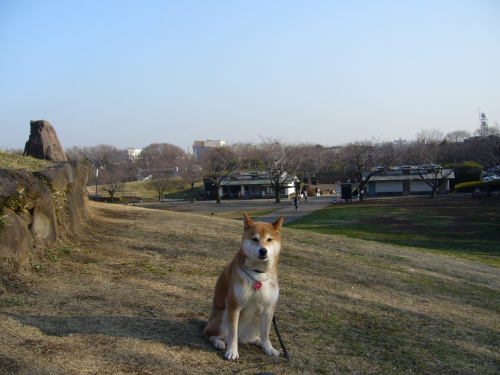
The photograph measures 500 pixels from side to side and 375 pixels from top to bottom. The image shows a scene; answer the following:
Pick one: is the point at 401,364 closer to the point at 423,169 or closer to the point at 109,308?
the point at 109,308

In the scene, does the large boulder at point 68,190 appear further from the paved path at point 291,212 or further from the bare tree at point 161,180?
the bare tree at point 161,180

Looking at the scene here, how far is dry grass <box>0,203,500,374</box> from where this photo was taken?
14.4ft

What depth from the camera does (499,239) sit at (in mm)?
22953

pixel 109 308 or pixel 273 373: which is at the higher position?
pixel 109 308

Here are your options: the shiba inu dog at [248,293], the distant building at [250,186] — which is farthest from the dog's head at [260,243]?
the distant building at [250,186]

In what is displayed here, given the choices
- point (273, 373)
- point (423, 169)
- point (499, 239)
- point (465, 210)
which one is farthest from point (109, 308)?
point (423, 169)

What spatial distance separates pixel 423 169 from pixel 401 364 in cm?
5600

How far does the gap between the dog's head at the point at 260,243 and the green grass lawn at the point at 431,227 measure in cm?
1398

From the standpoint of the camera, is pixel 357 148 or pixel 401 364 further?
pixel 357 148

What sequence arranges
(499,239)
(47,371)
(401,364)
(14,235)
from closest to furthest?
1. (47,371)
2. (401,364)
3. (14,235)
4. (499,239)

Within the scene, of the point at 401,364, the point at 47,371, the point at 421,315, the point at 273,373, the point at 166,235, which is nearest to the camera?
the point at 47,371

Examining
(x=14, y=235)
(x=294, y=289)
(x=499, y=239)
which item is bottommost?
(x=499, y=239)

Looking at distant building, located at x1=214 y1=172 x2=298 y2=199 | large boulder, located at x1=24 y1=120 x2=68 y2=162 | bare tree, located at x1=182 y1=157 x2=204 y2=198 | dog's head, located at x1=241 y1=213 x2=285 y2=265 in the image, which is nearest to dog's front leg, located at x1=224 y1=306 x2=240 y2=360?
dog's head, located at x1=241 y1=213 x2=285 y2=265

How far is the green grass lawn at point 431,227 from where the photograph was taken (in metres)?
20.5
